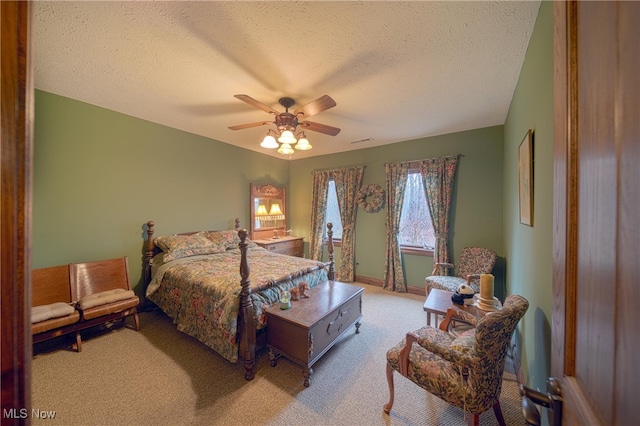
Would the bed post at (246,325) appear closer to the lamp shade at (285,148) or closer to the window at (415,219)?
the lamp shade at (285,148)

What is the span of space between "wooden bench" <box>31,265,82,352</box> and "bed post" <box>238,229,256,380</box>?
170 centimetres

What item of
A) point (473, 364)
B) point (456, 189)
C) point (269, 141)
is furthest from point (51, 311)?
point (456, 189)

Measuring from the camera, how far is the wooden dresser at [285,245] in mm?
4414

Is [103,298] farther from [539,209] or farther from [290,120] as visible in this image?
[539,209]

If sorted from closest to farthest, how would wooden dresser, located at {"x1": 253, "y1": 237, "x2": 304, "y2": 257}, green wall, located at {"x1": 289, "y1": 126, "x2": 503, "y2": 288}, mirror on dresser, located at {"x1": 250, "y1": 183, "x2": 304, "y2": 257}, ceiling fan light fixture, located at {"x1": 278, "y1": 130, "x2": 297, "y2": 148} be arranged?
ceiling fan light fixture, located at {"x1": 278, "y1": 130, "x2": 297, "y2": 148}, green wall, located at {"x1": 289, "y1": 126, "x2": 503, "y2": 288}, wooden dresser, located at {"x1": 253, "y1": 237, "x2": 304, "y2": 257}, mirror on dresser, located at {"x1": 250, "y1": 183, "x2": 304, "y2": 257}

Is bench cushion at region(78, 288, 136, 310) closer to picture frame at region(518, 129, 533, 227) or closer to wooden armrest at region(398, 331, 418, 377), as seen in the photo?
wooden armrest at region(398, 331, 418, 377)

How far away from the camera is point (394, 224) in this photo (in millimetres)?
4113

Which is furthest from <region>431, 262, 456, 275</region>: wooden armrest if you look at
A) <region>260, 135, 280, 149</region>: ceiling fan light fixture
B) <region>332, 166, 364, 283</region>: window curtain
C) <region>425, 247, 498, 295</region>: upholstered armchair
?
<region>260, 135, 280, 149</region>: ceiling fan light fixture

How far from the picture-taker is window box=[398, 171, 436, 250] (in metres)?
3.97

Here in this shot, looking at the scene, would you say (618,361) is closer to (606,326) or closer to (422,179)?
(606,326)

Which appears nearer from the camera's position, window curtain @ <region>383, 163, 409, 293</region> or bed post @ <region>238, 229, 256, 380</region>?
bed post @ <region>238, 229, 256, 380</region>

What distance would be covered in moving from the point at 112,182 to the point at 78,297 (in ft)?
4.53

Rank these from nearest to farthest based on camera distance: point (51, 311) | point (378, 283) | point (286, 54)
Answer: point (286, 54), point (51, 311), point (378, 283)

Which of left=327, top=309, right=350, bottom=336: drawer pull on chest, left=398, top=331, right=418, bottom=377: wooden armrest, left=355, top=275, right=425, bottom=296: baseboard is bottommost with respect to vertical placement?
left=355, top=275, right=425, bottom=296: baseboard
